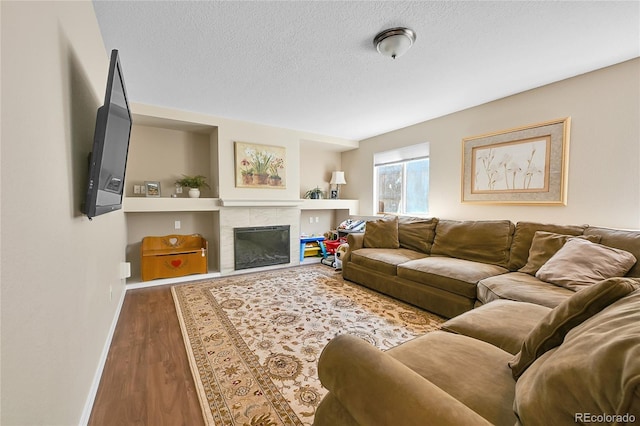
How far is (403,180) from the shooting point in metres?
4.58

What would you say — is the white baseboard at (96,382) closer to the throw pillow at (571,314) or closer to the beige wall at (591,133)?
the throw pillow at (571,314)

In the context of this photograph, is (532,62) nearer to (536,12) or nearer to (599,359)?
(536,12)

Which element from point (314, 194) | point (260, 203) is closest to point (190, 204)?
point (260, 203)

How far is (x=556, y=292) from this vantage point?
1904 millimetres

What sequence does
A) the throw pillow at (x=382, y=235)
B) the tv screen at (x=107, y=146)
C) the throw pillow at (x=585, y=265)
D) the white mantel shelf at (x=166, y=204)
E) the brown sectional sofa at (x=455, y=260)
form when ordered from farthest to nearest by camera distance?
the throw pillow at (x=382, y=235), the white mantel shelf at (x=166, y=204), the brown sectional sofa at (x=455, y=260), the throw pillow at (x=585, y=265), the tv screen at (x=107, y=146)

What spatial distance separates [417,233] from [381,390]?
303cm

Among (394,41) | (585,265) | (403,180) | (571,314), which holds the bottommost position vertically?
(585,265)

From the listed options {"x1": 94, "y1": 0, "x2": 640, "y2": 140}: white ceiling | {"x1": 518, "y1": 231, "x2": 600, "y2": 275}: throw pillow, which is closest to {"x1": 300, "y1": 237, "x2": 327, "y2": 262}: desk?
{"x1": 94, "y1": 0, "x2": 640, "y2": 140}: white ceiling

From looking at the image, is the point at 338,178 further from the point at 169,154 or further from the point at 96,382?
the point at 96,382

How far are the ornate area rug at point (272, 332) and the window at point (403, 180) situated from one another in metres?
1.76

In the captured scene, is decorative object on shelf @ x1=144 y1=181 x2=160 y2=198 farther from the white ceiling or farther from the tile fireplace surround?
the white ceiling

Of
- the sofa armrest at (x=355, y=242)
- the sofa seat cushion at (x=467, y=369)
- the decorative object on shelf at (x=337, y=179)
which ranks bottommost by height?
the sofa seat cushion at (x=467, y=369)

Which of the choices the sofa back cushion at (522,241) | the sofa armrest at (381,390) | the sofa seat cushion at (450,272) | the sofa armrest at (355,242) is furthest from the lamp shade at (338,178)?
the sofa armrest at (381,390)

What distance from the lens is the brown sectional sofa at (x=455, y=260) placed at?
83.0 inches
